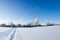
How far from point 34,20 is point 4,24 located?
2753 cm

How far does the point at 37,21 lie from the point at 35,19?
329 centimetres

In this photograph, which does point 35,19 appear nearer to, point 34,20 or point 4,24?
point 34,20

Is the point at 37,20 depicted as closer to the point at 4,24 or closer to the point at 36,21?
the point at 36,21

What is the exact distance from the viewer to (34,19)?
3214 inches

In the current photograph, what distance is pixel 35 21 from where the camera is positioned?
79.5 metres

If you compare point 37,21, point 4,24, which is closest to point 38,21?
point 37,21

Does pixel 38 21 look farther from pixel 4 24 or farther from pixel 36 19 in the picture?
pixel 4 24

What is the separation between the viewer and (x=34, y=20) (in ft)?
266

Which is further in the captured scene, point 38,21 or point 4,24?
point 38,21

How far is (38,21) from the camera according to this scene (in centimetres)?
7862

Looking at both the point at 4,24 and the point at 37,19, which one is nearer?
the point at 4,24

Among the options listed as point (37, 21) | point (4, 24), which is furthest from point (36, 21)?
point (4, 24)

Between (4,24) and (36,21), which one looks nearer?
(4,24)

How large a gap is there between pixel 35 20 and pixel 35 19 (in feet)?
4.21
